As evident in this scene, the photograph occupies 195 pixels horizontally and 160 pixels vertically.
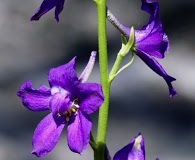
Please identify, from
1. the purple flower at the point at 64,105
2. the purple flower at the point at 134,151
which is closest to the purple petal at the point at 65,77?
the purple flower at the point at 64,105

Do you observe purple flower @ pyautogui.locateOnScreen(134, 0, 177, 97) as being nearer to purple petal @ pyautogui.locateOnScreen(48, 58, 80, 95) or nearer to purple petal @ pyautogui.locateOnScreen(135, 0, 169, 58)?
purple petal @ pyautogui.locateOnScreen(135, 0, 169, 58)

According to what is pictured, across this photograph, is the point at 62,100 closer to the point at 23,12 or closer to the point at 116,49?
the point at 116,49

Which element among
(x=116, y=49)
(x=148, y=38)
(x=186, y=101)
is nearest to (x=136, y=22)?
(x=116, y=49)

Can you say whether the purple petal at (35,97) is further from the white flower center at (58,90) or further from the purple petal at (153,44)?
the purple petal at (153,44)

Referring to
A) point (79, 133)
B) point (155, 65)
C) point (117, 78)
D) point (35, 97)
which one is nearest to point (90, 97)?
point (79, 133)

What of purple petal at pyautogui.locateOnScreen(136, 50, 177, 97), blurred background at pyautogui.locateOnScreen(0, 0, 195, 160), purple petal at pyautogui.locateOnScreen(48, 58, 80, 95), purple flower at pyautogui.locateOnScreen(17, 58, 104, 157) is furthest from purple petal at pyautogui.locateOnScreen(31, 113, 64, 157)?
blurred background at pyautogui.locateOnScreen(0, 0, 195, 160)

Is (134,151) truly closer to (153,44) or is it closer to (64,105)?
(64,105)

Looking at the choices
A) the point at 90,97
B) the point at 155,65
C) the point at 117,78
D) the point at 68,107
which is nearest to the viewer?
the point at 90,97
